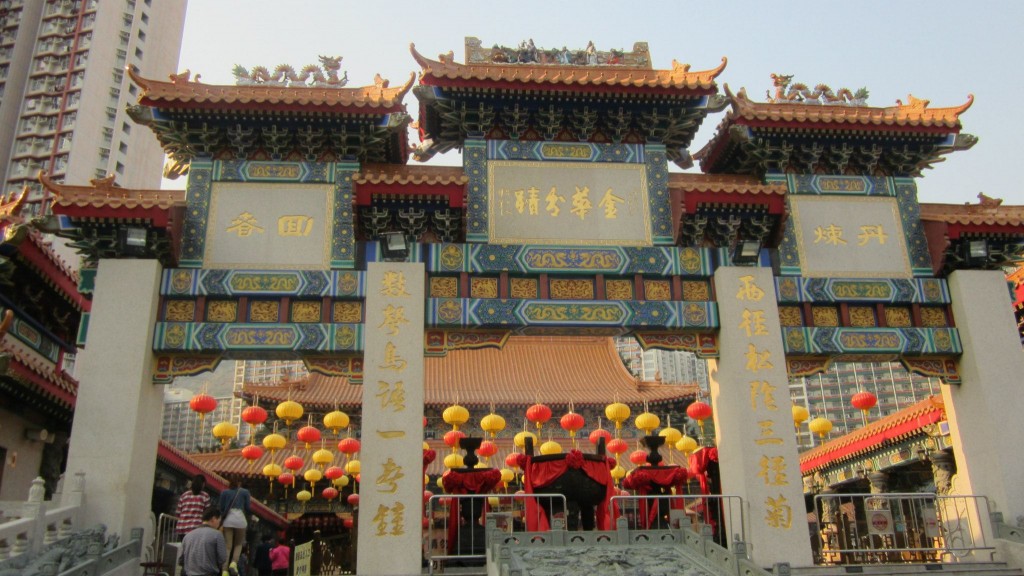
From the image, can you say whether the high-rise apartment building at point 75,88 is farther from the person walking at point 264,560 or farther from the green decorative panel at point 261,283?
the green decorative panel at point 261,283

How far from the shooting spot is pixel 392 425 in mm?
10242

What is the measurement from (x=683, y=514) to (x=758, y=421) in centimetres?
161

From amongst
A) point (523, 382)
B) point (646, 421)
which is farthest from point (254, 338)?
point (523, 382)

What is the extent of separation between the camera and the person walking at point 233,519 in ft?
29.1

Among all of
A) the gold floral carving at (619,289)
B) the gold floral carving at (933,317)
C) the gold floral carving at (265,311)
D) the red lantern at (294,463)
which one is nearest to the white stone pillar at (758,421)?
the gold floral carving at (619,289)

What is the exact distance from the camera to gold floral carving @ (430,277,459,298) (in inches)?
445

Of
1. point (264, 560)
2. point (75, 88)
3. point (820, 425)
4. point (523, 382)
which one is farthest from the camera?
point (75, 88)

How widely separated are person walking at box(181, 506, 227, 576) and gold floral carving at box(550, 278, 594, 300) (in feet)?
18.2

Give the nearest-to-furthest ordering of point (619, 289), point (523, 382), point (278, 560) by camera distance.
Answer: point (619, 289) < point (278, 560) < point (523, 382)

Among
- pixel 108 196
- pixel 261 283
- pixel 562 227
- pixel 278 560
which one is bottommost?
pixel 278 560

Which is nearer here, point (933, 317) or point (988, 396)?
point (988, 396)

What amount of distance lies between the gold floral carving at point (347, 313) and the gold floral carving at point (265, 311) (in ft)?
2.50

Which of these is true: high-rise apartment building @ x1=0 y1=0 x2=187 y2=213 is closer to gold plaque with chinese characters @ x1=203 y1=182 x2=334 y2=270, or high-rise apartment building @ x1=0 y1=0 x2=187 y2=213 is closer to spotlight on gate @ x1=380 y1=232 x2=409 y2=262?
gold plaque with chinese characters @ x1=203 y1=182 x2=334 y2=270

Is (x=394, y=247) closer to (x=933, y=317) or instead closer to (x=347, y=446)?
(x=933, y=317)
